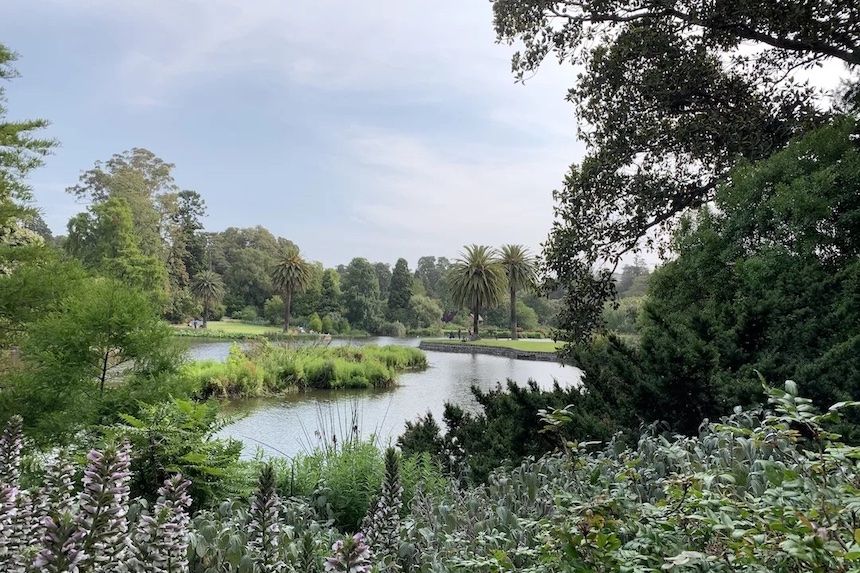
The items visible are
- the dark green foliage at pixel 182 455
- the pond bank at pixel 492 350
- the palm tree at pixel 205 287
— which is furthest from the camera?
the palm tree at pixel 205 287

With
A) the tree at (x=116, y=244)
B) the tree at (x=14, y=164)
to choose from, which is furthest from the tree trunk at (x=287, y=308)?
the tree at (x=14, y=164)

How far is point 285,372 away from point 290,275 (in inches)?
944

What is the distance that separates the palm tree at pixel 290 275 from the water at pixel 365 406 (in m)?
20.7

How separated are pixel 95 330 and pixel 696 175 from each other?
223 inches

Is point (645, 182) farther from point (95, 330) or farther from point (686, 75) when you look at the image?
point (95, 330)

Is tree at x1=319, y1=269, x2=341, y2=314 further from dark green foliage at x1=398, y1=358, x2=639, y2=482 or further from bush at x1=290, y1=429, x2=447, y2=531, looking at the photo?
bush at x1=290, y1=429, x2=447, y2=531

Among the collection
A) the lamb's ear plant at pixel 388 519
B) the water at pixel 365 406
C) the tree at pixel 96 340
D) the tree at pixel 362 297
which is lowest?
the water at pixel 365 406

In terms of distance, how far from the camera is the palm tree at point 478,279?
32.7 metres

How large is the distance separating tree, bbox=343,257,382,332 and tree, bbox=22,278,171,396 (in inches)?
1423

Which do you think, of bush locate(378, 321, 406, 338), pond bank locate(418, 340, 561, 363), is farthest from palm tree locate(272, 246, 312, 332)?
pond bank locate(418, 340, 561, 363)

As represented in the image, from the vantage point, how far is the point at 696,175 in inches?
231

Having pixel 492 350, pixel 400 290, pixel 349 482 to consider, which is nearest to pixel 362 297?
pixel 400 290

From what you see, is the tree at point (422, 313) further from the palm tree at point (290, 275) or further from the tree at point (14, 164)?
the tree at point (14, 164)

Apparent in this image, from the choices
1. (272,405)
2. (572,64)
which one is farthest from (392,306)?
(572,64)
